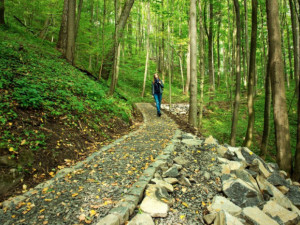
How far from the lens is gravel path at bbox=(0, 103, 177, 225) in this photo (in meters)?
2.19

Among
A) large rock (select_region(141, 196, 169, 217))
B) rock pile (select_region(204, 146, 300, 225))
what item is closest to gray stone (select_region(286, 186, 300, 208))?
rock pile (select_region(204, 146, 300, 225))

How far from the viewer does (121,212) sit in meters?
2.19

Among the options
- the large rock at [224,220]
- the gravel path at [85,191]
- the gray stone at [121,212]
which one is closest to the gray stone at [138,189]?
the gravel path at [85,191]

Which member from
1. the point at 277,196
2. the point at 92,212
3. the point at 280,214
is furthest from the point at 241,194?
the point at 92,212

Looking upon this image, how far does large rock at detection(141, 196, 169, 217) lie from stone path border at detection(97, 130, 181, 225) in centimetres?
13

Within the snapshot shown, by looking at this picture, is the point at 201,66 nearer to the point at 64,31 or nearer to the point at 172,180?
the point at 172,180

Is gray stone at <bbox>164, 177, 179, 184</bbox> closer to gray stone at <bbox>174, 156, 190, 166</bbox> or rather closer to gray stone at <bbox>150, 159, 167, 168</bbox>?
gray stone at <bbox>150, 159, 167, 168</bbox>

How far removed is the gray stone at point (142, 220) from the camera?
6.96 feet

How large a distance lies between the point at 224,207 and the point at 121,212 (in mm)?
1636

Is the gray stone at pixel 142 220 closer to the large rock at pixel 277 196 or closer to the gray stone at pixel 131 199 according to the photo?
the gray stone at pixel 131 199

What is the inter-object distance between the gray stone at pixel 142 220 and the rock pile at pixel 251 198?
0.84 m

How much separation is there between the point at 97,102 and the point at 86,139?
229cm

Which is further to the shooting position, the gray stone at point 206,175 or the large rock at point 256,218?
the gray stone at point 206,175

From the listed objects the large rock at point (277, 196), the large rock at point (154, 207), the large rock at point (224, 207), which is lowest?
the large rock at point (277, 196)
